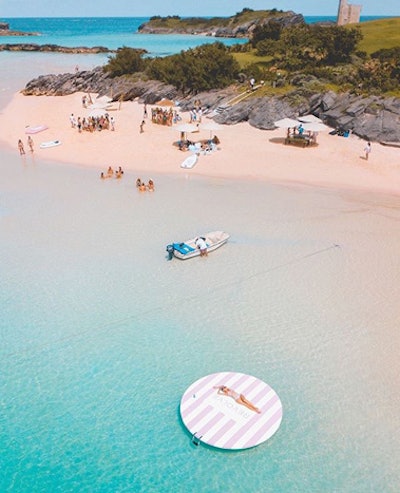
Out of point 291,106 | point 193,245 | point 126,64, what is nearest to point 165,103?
point 291,106

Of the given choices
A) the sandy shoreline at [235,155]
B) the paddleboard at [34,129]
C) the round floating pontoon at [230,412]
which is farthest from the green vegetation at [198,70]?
the round floating pontoon at [230,412]

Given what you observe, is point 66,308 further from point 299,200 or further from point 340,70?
point 340,70

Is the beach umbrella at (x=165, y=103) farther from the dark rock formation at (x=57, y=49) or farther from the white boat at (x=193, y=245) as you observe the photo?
the dark rock formation at (x=57, y=49)

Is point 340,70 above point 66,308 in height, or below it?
above

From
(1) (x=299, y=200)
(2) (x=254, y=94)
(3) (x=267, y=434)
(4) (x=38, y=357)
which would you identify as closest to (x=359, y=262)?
(1) (x=299, y=200)

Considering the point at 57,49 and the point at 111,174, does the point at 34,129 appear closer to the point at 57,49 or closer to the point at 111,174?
the point at 111,174

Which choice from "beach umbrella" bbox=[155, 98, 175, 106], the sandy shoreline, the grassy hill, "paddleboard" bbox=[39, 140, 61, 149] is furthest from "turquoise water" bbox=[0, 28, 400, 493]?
the grassy hill

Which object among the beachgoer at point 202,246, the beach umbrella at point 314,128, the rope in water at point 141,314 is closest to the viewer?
the rope in water at point 141,314
